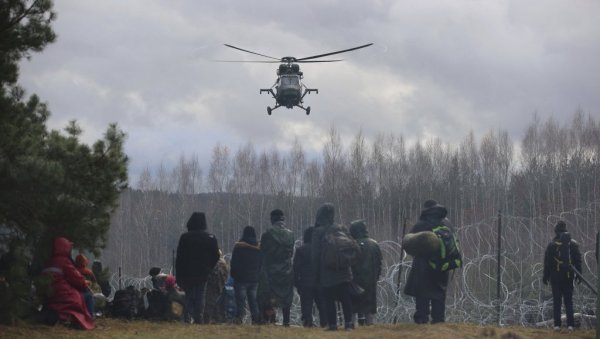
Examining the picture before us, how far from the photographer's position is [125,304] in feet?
40.7

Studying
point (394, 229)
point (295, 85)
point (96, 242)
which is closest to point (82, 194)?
point (96, 242)

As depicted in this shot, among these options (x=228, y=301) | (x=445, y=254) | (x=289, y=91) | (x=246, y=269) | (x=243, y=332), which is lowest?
(x=243, y=332)

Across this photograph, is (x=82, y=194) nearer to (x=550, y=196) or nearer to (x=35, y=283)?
(x=35, y=283)

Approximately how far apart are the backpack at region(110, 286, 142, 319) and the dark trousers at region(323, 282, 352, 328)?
2.91 m

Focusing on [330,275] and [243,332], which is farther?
[330,275]

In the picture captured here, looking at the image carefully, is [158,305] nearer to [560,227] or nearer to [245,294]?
[245,294]

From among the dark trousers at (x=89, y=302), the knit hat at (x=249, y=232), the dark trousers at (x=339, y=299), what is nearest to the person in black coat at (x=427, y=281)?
the dark trousers at (x=339, y=299)

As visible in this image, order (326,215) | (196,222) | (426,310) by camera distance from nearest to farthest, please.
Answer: (326,215)
(426,310)
(196,222)

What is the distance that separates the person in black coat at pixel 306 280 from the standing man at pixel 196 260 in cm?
126

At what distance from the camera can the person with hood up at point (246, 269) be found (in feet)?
42.6

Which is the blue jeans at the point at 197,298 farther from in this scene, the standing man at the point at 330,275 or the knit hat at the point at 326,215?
the knit hat at the point at 326,215

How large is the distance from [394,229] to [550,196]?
32.5ft

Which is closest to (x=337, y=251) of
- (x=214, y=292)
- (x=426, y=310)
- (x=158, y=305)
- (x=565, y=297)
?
(x=426, y=310)

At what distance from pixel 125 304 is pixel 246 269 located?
1.83 metres
